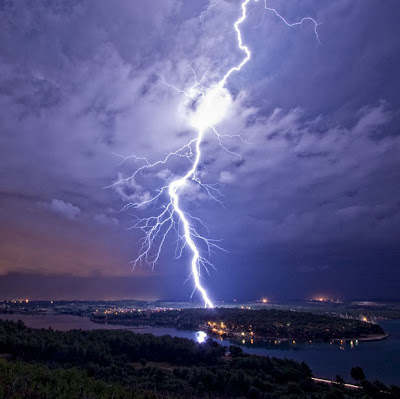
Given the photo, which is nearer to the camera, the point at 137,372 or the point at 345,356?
the point at 137,372

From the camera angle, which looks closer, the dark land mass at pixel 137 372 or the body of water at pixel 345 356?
the dark land mass at pixel 137 372

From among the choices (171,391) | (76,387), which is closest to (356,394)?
(171,391)

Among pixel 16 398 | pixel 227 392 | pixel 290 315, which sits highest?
pixel 290 315

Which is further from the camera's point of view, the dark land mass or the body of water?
the body of water

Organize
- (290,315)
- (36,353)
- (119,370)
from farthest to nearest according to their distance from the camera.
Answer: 1. (290,315)
2. (36,353)
3. (119,370)

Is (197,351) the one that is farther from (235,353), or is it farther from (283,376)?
(283,376)

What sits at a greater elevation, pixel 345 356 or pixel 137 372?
pixel 345 356

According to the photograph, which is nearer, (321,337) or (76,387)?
(76,387)

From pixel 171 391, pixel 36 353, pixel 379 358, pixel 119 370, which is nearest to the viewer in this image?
pixel 171 391
